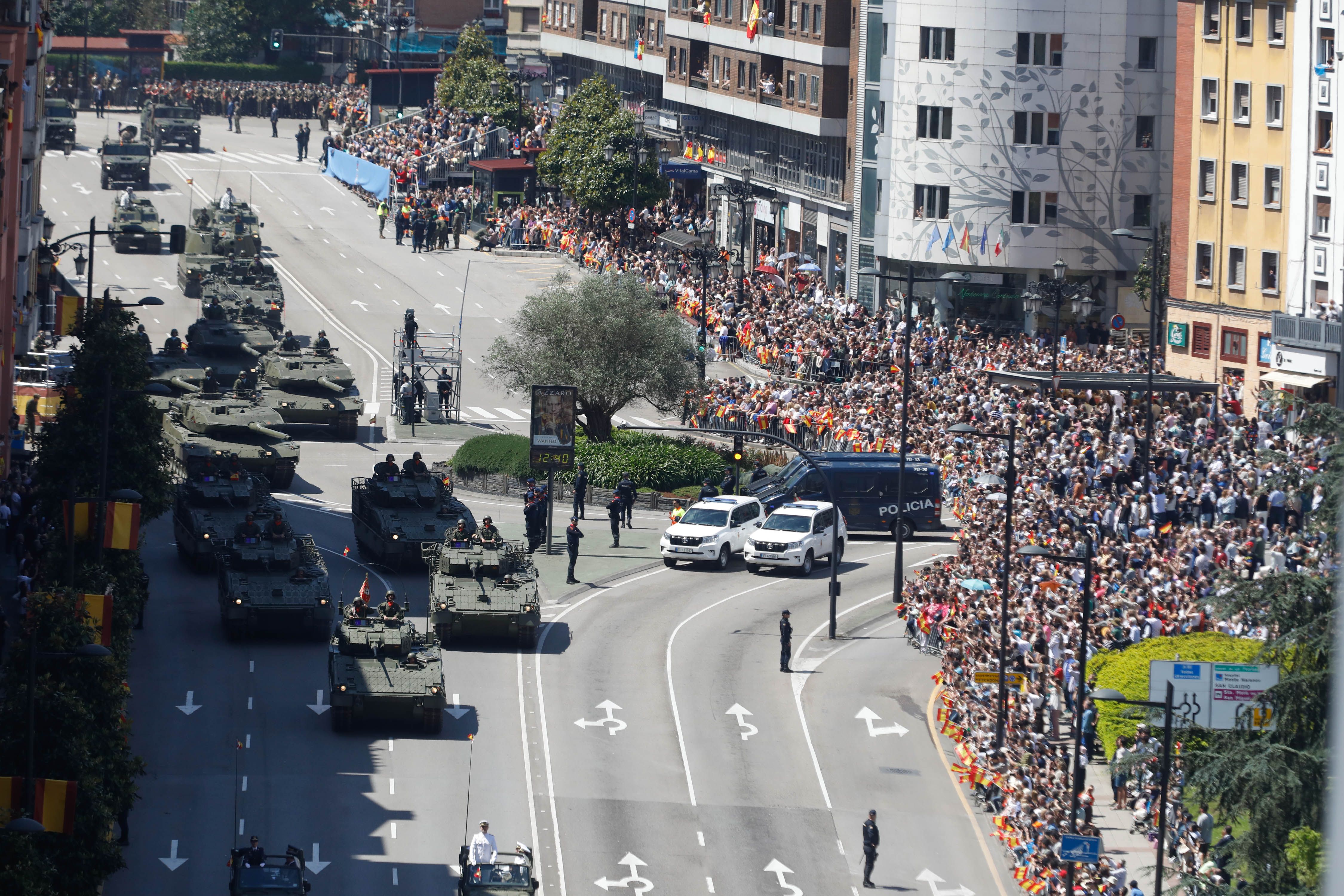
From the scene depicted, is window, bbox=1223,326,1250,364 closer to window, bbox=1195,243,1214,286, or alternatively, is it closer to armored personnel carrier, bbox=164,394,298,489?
window, bbox=1195,243,1214,286

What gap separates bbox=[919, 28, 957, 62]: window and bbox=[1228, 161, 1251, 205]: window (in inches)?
625

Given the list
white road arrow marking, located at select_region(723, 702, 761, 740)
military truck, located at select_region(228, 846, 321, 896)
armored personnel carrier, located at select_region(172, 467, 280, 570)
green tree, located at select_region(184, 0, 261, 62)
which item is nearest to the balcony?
white road arrow marking, located at select_region(723, 702, 761, 740)

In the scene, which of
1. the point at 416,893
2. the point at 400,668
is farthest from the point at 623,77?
the point at 416,893

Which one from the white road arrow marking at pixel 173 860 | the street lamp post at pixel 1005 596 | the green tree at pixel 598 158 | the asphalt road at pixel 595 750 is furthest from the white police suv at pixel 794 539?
the green tree at pixel 598 158

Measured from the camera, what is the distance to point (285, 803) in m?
38.2

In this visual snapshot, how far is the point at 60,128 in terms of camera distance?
4304 inches

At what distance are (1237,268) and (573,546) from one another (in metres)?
26.4

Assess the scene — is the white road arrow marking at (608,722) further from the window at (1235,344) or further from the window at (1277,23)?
the window at (1277,23)

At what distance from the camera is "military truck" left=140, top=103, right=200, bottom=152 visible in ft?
376

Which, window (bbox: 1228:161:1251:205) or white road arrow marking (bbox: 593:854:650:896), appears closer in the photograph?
white road arrow marking (bbox: 593:854:650:896)

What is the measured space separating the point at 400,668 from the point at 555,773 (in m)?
3.63

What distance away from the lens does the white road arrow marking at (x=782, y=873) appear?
36.4m

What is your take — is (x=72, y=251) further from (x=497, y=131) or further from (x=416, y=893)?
(x=416, y=893)

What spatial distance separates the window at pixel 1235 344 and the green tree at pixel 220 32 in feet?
301
